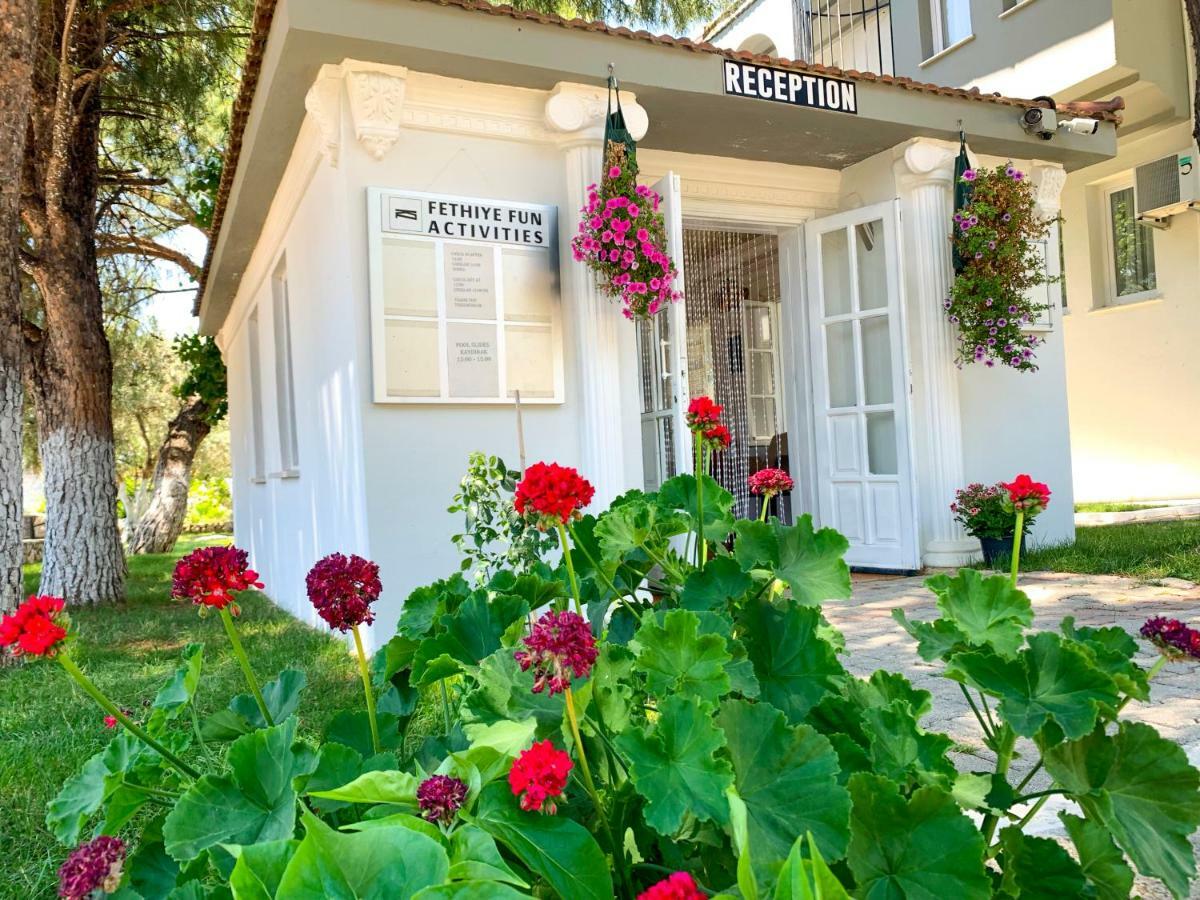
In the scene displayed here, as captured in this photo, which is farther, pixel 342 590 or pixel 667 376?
pixel 667 376

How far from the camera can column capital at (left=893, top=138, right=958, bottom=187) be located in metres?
5.91

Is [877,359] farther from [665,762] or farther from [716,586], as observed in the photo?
[665,762]

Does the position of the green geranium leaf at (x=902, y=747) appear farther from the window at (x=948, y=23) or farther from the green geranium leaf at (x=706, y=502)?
the window at (x=948, y=23)

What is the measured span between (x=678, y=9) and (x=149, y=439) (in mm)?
18358

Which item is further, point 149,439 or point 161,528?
point 149,439

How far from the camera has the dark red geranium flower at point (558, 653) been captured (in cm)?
87

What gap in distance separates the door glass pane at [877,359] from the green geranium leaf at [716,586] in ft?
16.9

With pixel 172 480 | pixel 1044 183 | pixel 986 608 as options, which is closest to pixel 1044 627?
pixel 986 608

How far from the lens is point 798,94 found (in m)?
5.16

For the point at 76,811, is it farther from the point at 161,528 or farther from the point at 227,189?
the point at 161,528

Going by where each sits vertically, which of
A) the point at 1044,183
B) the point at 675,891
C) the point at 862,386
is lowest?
the point at 675,891

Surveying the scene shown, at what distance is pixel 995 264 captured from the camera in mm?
5809

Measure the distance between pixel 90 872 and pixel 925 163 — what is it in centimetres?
619

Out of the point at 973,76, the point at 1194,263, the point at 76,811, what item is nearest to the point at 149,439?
the point at 973,76
